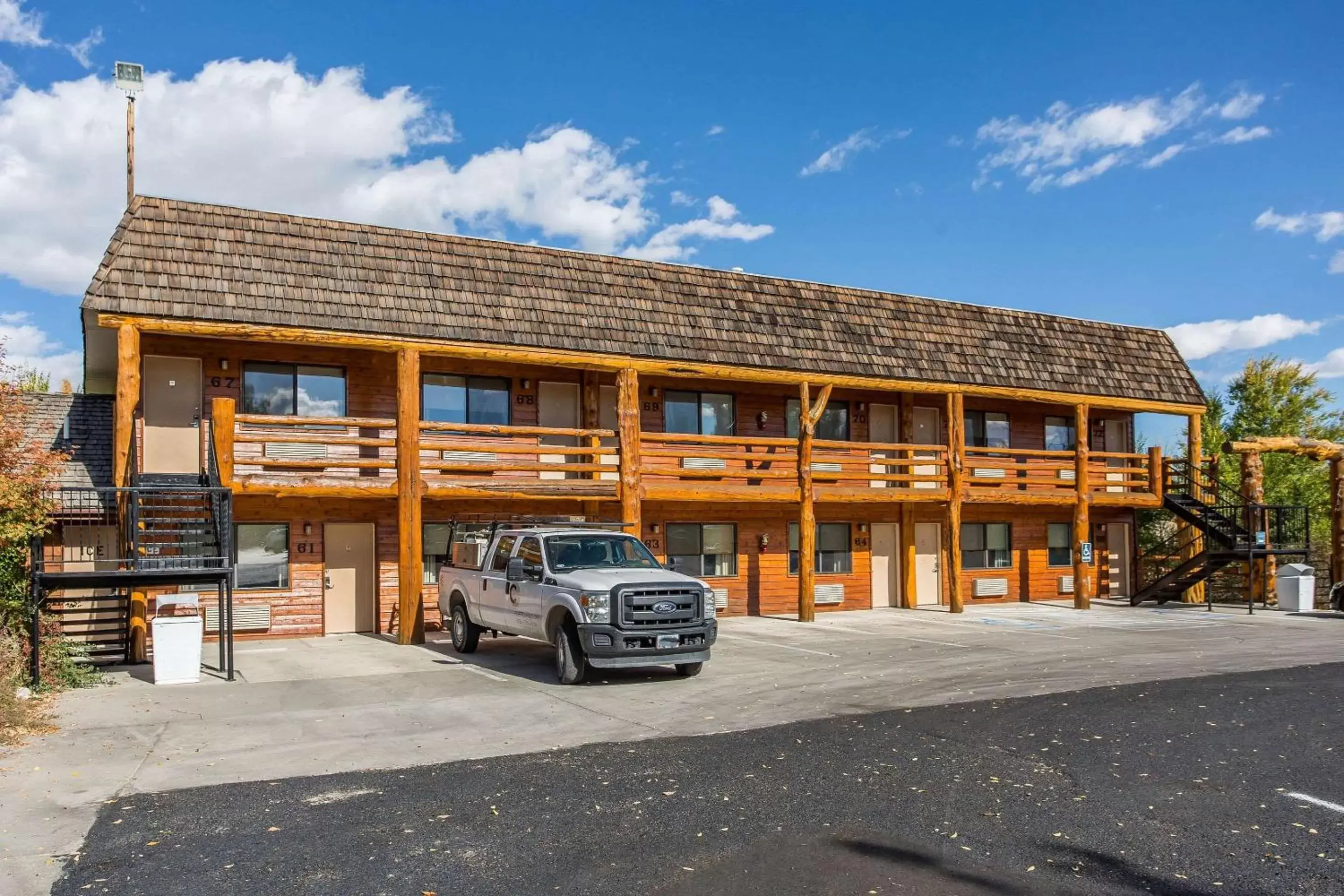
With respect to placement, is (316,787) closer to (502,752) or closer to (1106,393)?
(502,752)

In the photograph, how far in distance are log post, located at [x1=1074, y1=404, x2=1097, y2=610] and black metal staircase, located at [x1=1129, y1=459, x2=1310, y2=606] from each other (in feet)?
7.40

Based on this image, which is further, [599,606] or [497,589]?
[497,589]

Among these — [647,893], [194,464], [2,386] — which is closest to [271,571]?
[194,464]

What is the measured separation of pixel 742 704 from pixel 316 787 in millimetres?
4891

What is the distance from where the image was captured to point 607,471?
63.4 ft

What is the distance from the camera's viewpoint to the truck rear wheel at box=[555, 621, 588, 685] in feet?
41.9

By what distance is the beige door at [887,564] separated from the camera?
24531mm

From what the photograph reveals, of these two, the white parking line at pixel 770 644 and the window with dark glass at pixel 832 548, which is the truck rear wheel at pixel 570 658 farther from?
the window with dark glass at pixel 832 548

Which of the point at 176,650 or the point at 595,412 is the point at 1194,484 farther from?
the point at 176,650

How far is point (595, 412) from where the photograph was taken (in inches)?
821

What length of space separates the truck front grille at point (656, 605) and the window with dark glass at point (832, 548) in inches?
428

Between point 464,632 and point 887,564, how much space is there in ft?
39.7

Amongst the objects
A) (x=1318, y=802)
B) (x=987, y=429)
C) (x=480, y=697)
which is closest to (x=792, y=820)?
(x=1318, y=802)

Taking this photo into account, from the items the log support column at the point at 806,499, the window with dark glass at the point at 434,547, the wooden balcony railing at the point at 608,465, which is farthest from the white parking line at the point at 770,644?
the window with dark glass at the point at 434,547
